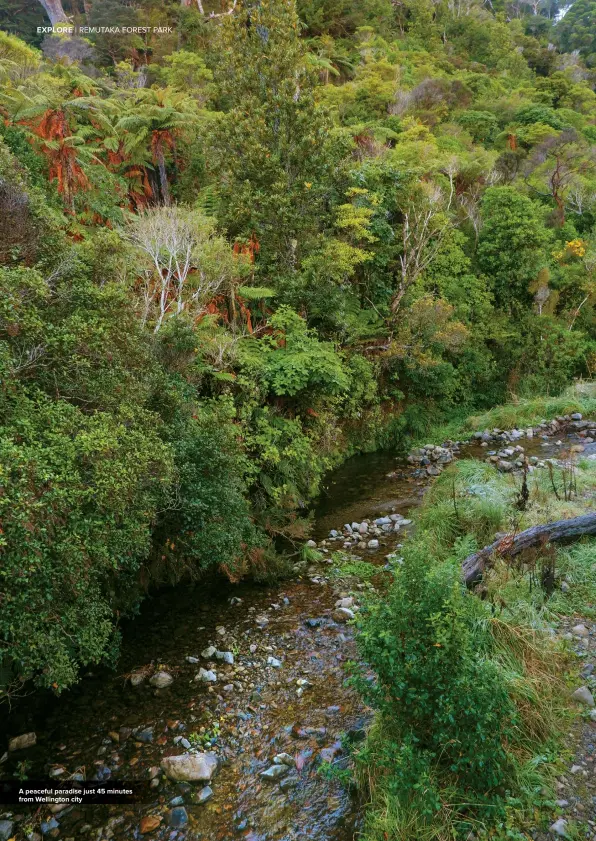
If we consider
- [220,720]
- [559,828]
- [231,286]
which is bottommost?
[220,720]

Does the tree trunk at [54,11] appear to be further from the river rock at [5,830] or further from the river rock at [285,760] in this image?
the river rock at [285,760]

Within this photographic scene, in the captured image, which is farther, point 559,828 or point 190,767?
point 190,767

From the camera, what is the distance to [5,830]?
5160 millimetres

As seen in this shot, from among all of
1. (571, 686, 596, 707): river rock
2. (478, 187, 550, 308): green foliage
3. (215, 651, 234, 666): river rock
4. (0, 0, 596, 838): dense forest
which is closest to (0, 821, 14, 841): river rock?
(0, 0, 596, 838): dense forest

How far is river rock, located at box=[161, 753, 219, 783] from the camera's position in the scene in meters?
5.66

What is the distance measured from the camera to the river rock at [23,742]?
621 centimetres

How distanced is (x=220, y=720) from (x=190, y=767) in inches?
31.9

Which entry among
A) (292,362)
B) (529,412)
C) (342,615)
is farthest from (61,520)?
(529,412)

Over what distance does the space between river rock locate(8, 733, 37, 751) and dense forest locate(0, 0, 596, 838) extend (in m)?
0.66

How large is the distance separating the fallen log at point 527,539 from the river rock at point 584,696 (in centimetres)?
206

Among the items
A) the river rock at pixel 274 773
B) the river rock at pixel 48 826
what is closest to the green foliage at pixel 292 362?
the river rock at pixel 274 773

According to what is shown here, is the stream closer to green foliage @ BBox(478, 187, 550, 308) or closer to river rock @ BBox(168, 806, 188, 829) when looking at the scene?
river rock @ BBox(168, 806, 188, 829)

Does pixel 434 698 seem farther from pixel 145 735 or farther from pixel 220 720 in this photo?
pixel 145 735

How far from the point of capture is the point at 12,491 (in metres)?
4.78
